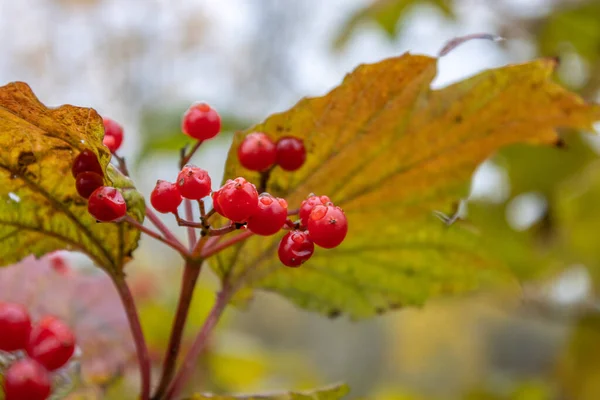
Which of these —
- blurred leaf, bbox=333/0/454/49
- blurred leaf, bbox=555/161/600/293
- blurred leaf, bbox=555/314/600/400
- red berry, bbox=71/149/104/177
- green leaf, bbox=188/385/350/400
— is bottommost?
green leaf, bbox=188/385/350/400

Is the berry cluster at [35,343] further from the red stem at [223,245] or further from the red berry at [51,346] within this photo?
the red stem at [223,245]

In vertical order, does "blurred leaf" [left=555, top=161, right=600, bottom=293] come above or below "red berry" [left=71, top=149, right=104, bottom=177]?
above

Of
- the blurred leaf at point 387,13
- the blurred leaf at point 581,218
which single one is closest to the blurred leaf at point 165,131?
the blurred leaf at point 387,13

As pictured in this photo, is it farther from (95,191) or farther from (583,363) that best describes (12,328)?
(583,363)

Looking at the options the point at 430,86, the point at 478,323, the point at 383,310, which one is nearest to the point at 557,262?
the point at 478,323

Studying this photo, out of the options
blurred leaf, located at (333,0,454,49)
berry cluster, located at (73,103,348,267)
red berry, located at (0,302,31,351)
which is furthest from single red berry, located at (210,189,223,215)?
blurred leaf, located at (333,0,454,49)

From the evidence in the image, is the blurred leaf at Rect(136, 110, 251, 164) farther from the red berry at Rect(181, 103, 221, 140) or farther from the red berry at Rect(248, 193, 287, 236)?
the red berry at Rect(248, 193, 287, 236)

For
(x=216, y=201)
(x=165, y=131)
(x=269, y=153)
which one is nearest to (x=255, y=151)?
(x=269, y=153)
